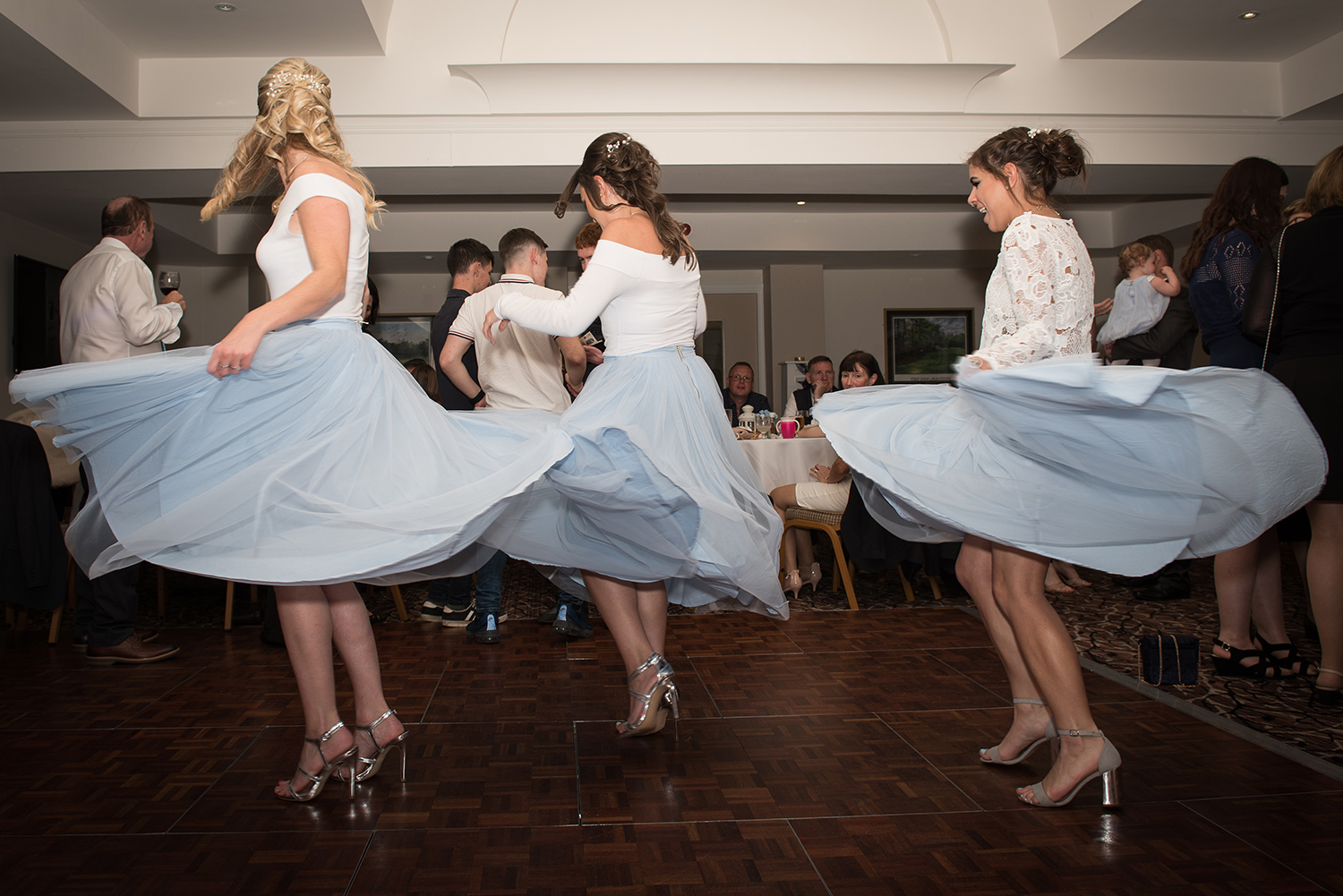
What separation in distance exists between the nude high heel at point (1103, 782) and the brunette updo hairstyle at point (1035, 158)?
3.92ft

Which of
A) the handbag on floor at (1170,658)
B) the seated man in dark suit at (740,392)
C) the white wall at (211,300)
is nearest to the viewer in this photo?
the handbag on floor at (1170,658)

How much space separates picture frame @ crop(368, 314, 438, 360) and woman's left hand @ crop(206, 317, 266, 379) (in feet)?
26.3

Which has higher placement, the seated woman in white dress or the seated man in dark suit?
the seated man in dark suit

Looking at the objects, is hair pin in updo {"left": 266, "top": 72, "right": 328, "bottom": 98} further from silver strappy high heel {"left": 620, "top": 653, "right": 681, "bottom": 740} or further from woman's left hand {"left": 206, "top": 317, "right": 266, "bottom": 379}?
silver strappy high heel {"left": 620, "top": 653, "right": 681, "bottom": 740}

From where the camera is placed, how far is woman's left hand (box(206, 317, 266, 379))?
176 centimetres

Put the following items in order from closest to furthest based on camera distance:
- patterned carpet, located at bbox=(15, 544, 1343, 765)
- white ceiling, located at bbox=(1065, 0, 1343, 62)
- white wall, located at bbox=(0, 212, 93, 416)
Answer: patterned carpet, located at bbox=(15, 544, 1343, 765)
white ceiling, located at bbox=(1065, 0, 1343, 62)
white wall, located at bbox=(0, 212, 93, 416)

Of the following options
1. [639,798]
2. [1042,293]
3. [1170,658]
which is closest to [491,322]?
[639,798]

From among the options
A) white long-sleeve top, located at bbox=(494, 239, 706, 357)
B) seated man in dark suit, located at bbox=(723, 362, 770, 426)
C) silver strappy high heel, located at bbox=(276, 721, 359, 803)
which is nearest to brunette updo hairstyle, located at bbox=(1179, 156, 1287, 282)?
white long-sleeve top, located at bbox=(494, 239, 706, 357)

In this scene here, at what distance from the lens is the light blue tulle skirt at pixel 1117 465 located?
5.66ft

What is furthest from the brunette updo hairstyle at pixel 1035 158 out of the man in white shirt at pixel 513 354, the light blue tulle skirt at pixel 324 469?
the man in white shirt at pixel 513 354

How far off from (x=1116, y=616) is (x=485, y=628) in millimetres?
2753

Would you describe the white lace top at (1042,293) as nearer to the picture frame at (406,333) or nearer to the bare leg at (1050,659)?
the bare leg at (1050,659)

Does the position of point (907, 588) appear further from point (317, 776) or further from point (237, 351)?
point (237, 351)

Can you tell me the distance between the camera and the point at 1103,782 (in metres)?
1.95
